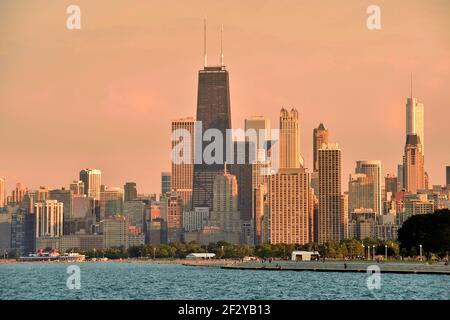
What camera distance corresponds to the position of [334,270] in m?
182

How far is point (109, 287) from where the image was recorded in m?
148

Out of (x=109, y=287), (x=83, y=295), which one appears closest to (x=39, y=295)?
(x=83, y=295)

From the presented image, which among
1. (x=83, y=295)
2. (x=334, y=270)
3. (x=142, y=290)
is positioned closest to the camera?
(x=83, y=295)
